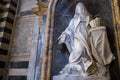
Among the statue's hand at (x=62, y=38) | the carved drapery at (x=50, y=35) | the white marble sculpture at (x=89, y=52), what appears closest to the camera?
the white marble sculpture at (x=89, y=52)

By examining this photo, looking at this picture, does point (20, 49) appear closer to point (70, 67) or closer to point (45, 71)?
point (45, 71)

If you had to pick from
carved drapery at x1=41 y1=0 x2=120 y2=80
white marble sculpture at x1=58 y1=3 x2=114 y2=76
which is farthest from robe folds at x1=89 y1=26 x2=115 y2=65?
carved drapery at x1=41 y1=0 x2=120 y2=80

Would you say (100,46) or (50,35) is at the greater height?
(50,35)

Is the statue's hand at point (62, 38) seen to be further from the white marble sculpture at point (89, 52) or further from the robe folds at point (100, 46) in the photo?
the robe folds at point (100, 46)

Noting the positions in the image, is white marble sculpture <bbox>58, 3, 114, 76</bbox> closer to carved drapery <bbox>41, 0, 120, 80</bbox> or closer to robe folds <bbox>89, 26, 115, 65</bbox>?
robe folds <bbox>89, 26, 115, 65</bbox>

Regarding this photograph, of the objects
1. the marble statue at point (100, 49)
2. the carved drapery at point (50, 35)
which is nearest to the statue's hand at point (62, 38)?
the carved drapery at point (50, 35)

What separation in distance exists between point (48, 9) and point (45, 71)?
0.93m

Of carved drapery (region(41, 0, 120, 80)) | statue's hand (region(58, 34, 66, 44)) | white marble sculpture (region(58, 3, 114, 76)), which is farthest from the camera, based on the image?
statue's hand (region(58, 34, 66, 44))

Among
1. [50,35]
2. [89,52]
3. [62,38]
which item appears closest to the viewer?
[89,52]

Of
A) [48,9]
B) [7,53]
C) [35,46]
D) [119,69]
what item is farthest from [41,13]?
[119,69]

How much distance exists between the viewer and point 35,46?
305cm

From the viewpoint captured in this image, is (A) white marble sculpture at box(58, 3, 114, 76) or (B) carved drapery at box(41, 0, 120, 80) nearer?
(A) white marble sculpture at box(58, 3, 114, 76)

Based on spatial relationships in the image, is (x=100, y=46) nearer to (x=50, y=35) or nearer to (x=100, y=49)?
(x=100, y=49)

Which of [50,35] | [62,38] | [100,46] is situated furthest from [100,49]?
[50,35]
